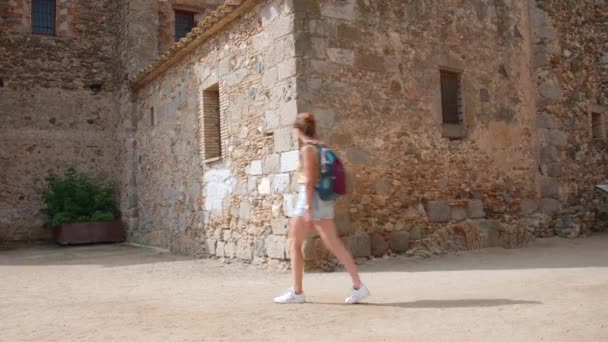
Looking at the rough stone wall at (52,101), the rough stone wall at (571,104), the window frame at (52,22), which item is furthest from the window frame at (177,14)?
the rough stone wall at (571,104)

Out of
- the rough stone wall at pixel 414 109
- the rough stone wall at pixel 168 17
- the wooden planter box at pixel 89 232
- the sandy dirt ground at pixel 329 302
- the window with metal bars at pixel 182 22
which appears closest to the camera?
the sandy dirt ground at pixel 329 302

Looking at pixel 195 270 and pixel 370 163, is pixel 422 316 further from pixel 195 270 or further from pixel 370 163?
pixel 195 270

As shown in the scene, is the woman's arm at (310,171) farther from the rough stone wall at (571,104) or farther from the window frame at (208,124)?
the rough stone wall at (571,104)

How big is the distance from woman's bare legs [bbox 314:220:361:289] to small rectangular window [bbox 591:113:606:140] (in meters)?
8.21

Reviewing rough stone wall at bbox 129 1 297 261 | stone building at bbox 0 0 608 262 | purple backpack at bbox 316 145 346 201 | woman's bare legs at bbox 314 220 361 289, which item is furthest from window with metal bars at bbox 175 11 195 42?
woman's bare legs at bbox 314 220 361 289

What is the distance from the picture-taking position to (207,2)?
13492 mm

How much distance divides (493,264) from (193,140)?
490 cm

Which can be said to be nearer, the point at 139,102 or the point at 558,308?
the point at 558,308

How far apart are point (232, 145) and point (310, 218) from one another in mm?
3863

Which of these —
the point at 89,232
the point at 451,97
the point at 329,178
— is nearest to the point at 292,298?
the point at 329,178

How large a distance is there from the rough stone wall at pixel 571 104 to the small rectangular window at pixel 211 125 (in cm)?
511

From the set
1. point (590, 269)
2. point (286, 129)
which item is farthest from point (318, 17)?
point (590, 269)

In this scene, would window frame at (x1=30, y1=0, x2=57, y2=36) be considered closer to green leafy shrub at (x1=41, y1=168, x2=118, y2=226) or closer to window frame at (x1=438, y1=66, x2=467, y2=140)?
green leafy shrub at (x1=41, y1=168, x2=118, y2=226)

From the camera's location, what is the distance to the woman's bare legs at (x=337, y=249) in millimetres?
4289
